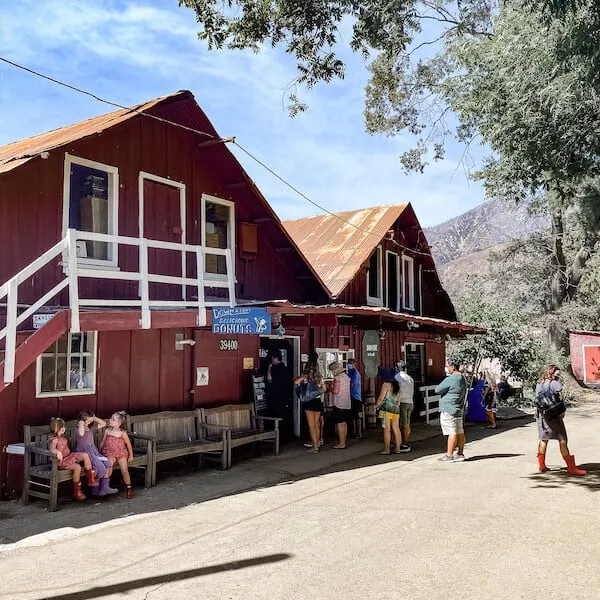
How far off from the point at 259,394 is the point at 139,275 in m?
4.76

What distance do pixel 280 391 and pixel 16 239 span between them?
617 cm

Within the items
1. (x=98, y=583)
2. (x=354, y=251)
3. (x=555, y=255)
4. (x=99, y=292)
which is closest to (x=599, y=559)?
(x=98, y=583)

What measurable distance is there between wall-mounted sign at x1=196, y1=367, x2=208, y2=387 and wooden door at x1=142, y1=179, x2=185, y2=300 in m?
1.33

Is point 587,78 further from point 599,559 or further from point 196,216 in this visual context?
point 196,216

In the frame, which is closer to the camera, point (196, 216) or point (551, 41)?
point (551, 41)

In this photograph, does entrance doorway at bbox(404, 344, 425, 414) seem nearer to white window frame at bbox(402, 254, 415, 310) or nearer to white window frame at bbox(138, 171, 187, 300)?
white window frame at bbox(402, 254, 415, 310)

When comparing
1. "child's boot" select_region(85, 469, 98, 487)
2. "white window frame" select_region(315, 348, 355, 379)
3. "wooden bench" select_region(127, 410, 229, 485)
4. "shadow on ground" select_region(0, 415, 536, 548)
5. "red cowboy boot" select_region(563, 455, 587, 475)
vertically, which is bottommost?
"shadow on ground" select_region(0, 415, 536, 548)

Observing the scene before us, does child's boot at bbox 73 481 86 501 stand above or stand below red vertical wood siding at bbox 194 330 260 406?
below

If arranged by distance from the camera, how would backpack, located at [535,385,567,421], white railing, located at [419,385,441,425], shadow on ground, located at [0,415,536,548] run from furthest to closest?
1. white railing, located at [419,385,441,425]
2. backpack, located at [535,385,567,421]
3. shadow on ground, located at [0,415,536,548]

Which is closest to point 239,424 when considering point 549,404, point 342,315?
point 342,315

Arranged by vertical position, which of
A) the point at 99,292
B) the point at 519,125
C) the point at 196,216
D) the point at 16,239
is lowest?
the point at 99,292

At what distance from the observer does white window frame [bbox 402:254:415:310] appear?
19.3m

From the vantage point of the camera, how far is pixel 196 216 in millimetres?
11703

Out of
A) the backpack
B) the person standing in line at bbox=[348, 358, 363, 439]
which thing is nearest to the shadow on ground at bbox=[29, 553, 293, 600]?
the backpack
